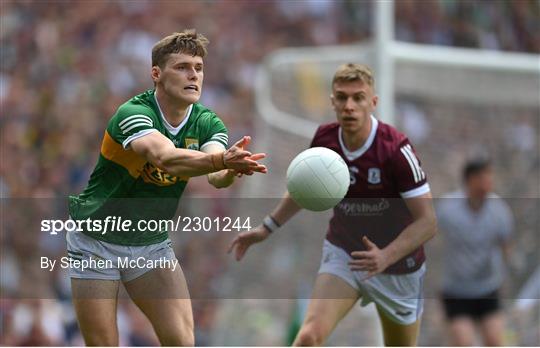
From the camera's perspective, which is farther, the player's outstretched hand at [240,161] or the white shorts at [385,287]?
the white shorts at [385,287]

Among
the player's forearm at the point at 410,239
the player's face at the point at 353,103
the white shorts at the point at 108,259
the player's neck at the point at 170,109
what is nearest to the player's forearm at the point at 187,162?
the player's neck at the point at 170,109

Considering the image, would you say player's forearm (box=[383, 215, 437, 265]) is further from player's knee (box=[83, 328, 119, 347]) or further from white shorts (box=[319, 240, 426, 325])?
player's knee (box=[83, 328, 119, 347])

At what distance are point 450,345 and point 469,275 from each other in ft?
2.67

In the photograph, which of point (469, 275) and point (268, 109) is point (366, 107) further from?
Answer: point (268, 109)

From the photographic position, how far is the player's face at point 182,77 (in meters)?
6.88

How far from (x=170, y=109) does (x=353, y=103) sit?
1303mm

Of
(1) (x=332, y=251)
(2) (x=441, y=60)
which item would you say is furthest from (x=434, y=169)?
(1) (x=332, y=251)

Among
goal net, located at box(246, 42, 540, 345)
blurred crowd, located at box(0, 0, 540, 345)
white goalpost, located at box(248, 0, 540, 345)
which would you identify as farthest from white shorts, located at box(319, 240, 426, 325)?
blurred crowd, located at box(0, 0, 540, 345)

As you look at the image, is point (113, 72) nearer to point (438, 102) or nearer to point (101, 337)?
point (438, 102)

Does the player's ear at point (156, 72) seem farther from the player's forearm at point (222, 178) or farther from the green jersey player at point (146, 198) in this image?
the player's forearm at point (222, 178)

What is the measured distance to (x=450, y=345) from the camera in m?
11.8

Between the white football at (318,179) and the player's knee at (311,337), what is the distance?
93 cm

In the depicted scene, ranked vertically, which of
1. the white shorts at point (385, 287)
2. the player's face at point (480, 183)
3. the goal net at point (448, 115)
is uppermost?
the goal net at point (448, 115)

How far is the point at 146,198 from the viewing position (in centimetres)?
717
